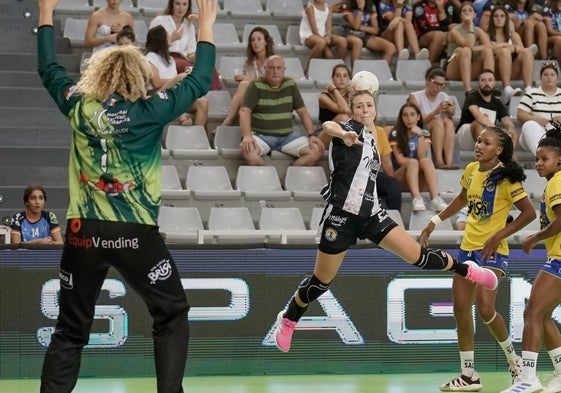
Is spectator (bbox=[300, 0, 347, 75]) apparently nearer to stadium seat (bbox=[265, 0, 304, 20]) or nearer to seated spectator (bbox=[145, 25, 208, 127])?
stadium seat (bbox=[265, 0, 304, 20])

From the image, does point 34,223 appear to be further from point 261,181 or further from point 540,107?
point 540,107

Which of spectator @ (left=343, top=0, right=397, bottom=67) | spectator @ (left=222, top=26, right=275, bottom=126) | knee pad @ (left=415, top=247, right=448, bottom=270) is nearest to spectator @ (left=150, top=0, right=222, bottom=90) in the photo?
spectator @ (left=222, top=26, right=275, bottom=126)

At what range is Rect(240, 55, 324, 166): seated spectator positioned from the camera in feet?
46.1

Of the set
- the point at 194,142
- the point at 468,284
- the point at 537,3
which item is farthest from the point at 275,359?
the point at 537,3

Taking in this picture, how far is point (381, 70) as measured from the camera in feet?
52.0

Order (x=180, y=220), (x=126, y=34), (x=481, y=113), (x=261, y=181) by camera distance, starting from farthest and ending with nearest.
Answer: (x=481, y=113), (x=261, y=181), (x=126, y=34), (x=180, y=220)

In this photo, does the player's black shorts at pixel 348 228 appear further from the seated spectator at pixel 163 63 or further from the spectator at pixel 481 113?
the spectator at pixel 481 113

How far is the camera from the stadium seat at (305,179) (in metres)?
13.9

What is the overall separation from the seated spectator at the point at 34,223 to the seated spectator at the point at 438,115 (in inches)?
187

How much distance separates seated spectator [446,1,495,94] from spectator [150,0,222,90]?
3164mm

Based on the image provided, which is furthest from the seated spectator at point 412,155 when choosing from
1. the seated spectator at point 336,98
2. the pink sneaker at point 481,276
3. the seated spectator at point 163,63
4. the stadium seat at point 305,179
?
the pink sneaker at point 481,276

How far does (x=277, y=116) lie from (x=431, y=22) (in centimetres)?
346

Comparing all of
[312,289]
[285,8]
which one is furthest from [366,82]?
[285,8]

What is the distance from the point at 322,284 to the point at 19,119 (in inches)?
257
